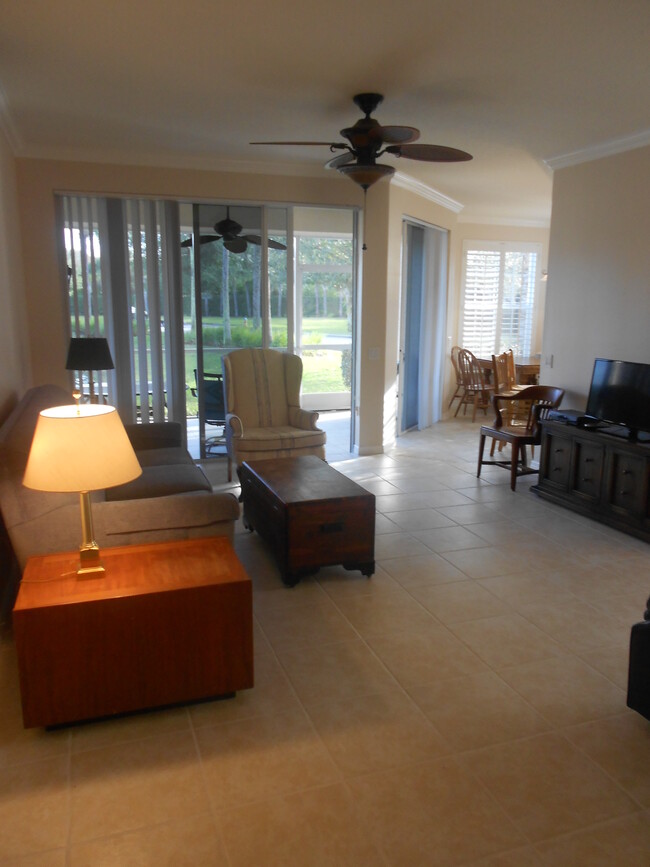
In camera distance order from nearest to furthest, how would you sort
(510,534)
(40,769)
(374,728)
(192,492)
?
(40,769) < (374,728) < (192,492) < (510,534)

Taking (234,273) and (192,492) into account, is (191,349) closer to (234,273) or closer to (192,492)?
(234,273)

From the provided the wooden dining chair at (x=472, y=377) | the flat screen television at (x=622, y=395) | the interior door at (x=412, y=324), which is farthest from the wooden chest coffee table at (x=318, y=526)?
the wooden dining chair at (x=472, y=377)

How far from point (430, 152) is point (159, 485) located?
→ 2.37 meters

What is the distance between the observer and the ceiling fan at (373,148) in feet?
11.5

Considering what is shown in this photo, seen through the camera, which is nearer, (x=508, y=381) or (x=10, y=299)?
(x=10, y=299)

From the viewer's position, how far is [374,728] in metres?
2.35

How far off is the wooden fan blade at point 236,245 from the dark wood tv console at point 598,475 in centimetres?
307

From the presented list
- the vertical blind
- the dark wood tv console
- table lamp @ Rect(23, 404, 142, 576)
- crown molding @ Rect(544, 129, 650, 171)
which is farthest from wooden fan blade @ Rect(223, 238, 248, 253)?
table lamp @ Rect(23, 404, 142, 576)

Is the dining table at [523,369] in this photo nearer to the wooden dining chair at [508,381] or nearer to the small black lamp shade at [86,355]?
the wooden dining chair at [508,381]

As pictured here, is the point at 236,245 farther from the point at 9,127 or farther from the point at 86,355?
the point at 9,127

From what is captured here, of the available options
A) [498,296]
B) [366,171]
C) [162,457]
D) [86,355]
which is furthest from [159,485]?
[498,296]

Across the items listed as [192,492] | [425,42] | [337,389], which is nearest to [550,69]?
[425,42]

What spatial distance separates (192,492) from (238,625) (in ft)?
4.54

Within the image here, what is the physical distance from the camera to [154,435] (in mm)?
4914
